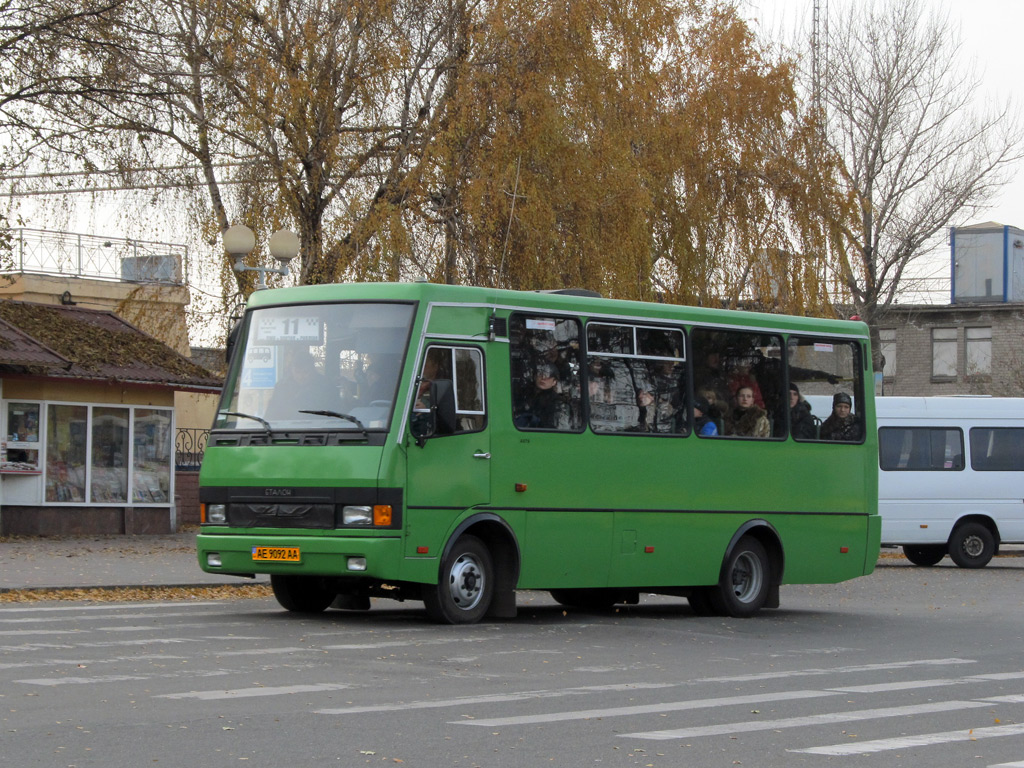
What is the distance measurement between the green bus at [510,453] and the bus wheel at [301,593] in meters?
0.02

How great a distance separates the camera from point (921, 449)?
29.4 meters

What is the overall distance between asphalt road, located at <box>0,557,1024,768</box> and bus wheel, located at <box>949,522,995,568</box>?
12630 mm

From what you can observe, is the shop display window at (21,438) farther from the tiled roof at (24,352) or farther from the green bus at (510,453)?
the green bus at (510,453)

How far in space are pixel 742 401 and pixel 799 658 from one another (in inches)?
191

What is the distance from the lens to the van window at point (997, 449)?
29609 millimetres

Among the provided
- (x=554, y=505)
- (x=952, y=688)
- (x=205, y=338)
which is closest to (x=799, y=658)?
(x=952, y=688)

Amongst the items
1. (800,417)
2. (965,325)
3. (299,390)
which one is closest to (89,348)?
(800,417)

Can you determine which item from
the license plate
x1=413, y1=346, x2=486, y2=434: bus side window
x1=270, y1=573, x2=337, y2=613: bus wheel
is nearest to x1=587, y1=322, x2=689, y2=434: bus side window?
x1=413, y1=346, x2=486, y2=434: bus side window

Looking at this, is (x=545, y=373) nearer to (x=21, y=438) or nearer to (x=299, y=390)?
(x=299, y=390)

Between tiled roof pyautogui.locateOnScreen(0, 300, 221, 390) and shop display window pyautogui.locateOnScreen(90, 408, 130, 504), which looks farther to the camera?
shop display window pyautogui.locateOnScreen(90, 408, 130, 504)

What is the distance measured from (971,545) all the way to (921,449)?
193cm

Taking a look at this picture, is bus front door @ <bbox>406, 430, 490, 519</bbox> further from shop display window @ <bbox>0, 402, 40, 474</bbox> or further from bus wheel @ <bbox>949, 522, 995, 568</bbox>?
bus wheel @ <bbox>949, 522, 995, 568</bbox>

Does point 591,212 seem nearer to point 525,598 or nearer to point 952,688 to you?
point 525,598

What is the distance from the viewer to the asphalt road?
26.0 feet
